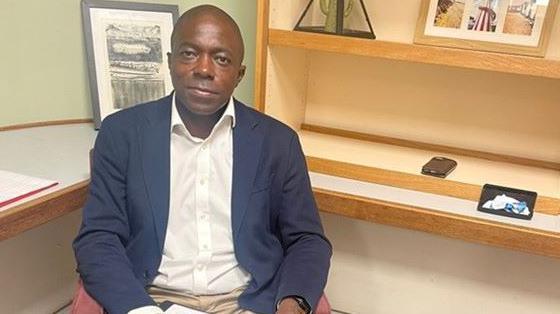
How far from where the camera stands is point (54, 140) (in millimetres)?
1744

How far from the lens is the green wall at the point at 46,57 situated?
168 cm

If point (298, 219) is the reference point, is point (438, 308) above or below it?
below

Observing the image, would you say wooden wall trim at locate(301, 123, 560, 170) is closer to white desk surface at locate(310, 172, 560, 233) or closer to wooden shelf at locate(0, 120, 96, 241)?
white desk surface at locate(310, 172, 560, 233)

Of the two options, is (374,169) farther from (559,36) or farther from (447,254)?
(559,36)

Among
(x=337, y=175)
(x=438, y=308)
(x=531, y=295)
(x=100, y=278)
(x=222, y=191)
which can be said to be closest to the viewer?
(x=100, y=278)

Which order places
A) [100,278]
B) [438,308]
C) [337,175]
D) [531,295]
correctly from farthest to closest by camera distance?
[438,308] < [531,295] < [337,175] < [100,278]

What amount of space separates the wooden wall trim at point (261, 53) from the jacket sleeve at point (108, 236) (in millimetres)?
524

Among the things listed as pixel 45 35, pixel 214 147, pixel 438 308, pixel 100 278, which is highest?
pixel 45 35

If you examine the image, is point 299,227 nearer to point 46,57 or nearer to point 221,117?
point 221,117

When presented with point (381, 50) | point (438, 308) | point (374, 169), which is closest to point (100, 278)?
point (374, 169)

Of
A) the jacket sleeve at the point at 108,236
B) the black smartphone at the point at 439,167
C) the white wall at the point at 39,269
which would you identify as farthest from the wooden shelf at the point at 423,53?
the white wall at the point at 39,269

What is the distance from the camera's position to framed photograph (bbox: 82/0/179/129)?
6.01 ft

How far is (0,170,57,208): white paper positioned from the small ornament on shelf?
0.90m

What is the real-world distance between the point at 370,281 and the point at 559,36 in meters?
1.10
